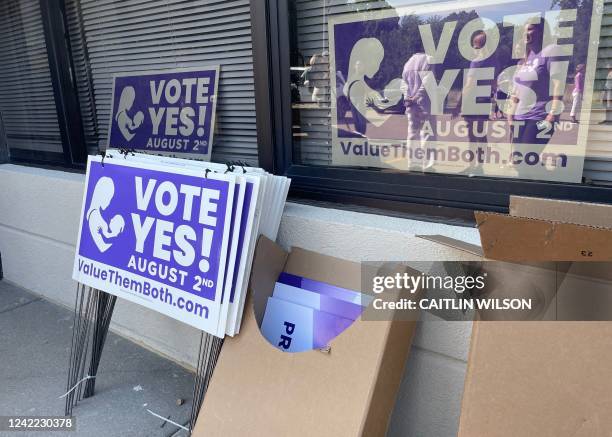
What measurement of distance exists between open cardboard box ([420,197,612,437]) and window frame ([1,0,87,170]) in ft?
9.41

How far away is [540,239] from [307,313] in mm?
820

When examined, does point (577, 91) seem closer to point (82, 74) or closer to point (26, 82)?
point (82, 74)

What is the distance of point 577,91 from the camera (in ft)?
4.96

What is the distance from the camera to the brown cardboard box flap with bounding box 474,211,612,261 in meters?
0.95

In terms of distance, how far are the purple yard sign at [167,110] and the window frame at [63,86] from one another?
1.37ft

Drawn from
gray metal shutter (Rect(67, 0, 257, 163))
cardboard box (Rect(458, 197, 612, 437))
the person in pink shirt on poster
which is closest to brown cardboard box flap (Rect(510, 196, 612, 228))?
cardboard box (Rect(458, 197, 612, 437))

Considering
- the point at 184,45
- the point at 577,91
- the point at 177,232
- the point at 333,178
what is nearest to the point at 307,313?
the point at 177,232

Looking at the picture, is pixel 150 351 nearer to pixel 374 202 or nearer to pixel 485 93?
pixel 374 202

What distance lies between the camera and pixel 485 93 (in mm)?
1664

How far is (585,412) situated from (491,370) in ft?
0.68

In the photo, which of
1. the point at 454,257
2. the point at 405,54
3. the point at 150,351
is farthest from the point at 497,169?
the point at 150,351

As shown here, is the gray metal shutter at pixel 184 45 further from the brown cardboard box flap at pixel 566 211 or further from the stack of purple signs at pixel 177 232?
the brown cardboard box flap at pixel 566 211

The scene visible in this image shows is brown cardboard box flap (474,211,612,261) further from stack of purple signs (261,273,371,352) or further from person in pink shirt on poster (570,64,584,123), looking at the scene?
person in pink shirt on poster (570,64,584,123)
